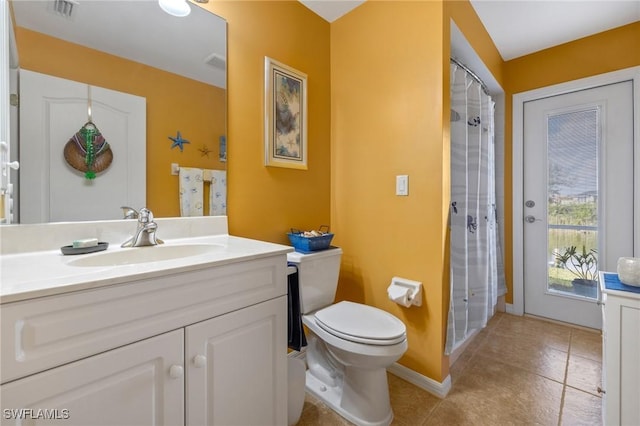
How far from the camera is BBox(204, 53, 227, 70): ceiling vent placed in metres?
Result: 1.44

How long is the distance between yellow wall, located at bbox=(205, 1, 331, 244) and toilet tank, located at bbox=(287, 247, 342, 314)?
316mm

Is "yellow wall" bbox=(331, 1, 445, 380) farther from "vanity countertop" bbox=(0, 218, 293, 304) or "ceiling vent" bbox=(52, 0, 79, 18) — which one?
"ceiling vent" bbox=(52, 0, 79, 18)

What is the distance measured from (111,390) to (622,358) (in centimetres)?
173

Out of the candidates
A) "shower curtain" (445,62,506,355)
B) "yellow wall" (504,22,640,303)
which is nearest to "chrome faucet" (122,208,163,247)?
"shower curtain" (445,62,506,355)

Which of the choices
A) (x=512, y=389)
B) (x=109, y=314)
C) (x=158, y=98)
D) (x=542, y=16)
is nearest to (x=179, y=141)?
(x=158, y=98)

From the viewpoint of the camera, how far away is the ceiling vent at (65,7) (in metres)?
1.04

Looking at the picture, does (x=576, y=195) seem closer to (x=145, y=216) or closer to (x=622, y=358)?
(x=622, y=358)

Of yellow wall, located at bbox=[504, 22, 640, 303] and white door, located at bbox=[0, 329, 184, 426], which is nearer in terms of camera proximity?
white door, located at bbox=[0, 329, 184, 426]

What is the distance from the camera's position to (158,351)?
778mm

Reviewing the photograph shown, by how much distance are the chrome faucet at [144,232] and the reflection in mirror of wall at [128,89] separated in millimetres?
100

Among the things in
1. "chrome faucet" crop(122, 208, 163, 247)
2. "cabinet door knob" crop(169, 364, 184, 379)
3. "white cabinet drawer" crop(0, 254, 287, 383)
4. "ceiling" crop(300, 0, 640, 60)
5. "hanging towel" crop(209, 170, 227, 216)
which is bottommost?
"cabinet door knob" crop(169, 364, 184, 379)

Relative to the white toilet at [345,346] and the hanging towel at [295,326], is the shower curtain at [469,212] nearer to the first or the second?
the white toilet at [345,346]

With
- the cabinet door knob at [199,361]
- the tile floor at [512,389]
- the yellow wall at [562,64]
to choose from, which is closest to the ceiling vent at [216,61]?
the cabinet door knob at [199,361]

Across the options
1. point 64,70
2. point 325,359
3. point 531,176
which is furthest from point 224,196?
point 531,176
